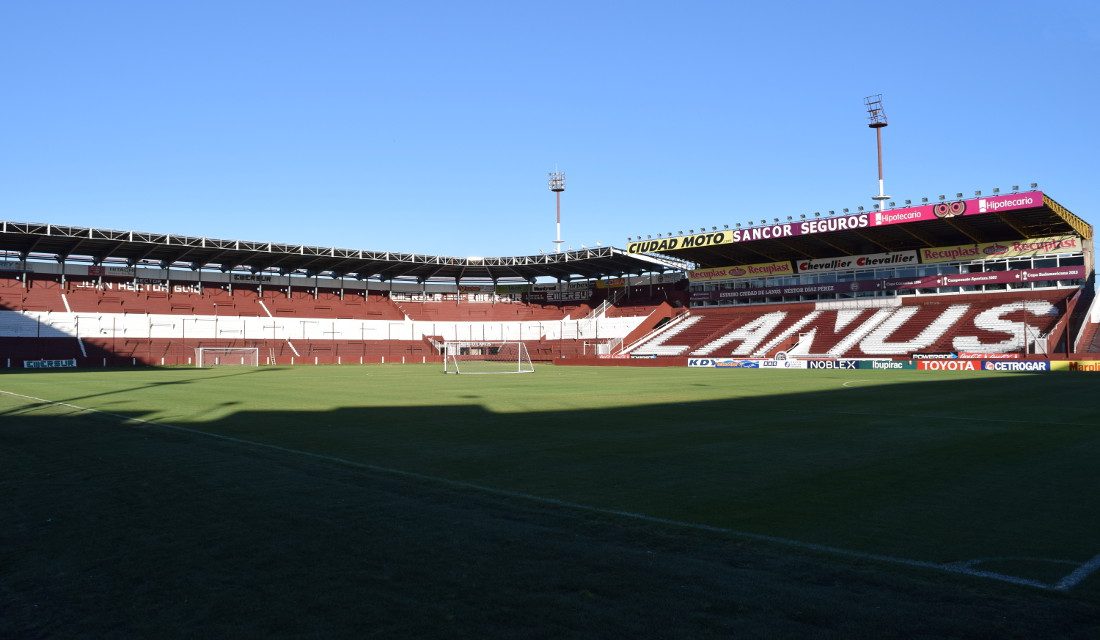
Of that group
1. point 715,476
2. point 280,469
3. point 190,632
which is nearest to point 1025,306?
Result: point 715,476

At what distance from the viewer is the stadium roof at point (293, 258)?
214 ft

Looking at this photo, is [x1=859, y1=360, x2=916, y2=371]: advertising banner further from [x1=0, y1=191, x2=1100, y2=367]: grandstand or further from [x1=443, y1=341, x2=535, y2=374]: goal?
[x1=443, y1=341, x2=535, y2=374]: goal

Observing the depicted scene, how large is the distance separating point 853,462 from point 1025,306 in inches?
2062

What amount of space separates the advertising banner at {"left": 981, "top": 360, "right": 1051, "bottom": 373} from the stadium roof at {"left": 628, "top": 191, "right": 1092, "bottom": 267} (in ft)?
42.4

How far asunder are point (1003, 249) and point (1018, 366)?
1976cm

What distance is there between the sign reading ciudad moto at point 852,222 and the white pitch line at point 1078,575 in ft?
173

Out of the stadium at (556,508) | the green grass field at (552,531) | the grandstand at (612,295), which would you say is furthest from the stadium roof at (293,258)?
the green grass field at (552,531)

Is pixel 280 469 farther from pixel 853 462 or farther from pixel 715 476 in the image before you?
pixel 853 462

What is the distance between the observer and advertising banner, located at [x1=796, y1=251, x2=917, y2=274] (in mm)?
64250

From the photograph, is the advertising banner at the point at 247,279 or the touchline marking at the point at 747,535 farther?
the advertising banner at the point at 247,279

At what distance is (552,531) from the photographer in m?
6.96

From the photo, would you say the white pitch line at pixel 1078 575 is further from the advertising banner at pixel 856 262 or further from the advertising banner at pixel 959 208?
the advertising banner at pixel 856 262

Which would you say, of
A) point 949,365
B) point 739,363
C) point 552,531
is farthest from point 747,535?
point 739,363

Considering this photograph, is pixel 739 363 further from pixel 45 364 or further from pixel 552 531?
pixel 45 364
